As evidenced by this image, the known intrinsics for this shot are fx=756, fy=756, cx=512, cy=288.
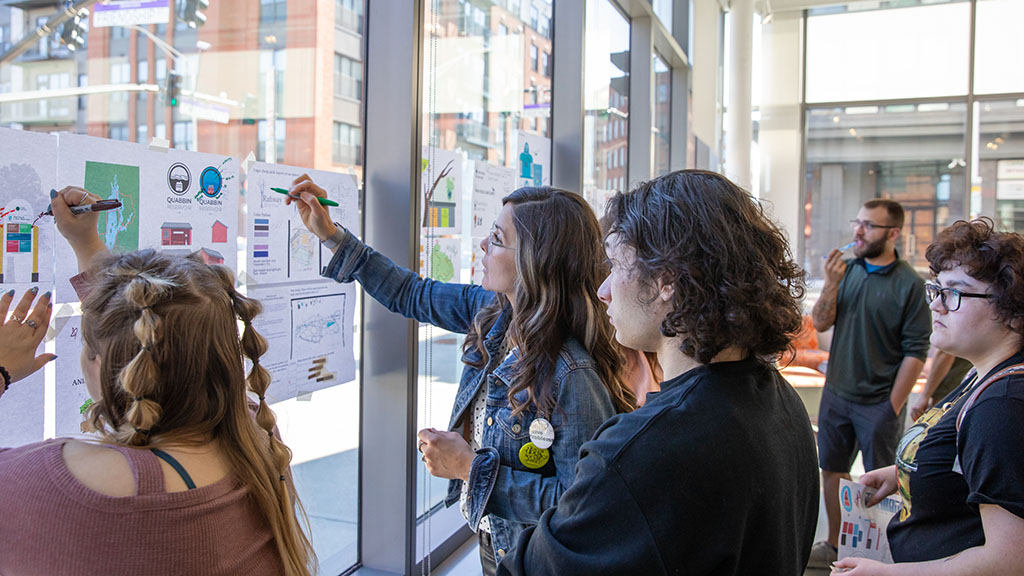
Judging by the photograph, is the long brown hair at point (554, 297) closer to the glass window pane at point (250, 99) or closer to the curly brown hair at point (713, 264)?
the curly brown hair at point (713, 264)

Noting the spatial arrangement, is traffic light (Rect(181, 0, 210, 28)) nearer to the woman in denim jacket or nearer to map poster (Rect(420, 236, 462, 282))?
the woman in denim jacket

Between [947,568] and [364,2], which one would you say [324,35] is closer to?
[364,2]

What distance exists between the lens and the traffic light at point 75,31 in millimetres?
1570

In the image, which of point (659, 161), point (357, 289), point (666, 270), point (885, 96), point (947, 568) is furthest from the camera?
point (885, 96)

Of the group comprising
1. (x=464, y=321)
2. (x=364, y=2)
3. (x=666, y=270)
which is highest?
(x=364, y=2)

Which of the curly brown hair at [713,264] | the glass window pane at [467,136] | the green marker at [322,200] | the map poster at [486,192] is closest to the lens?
the curly brown hair at [713,264]

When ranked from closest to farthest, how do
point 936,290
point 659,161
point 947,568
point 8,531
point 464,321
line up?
1. point 8,531
2. point 947,568
3. point 936,290
4. point 464,321
5. point 659,161

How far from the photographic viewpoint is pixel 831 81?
8977 mm

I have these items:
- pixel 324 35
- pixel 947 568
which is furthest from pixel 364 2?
pixel 947 568

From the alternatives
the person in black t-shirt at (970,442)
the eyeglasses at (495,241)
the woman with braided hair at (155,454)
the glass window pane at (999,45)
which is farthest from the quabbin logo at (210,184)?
the glass window pane at (999,45)

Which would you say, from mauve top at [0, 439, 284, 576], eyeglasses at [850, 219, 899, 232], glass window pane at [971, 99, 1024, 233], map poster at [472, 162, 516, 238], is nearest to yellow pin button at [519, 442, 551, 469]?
mauve top at [0, 439, 284, 576]

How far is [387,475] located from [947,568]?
166 cm

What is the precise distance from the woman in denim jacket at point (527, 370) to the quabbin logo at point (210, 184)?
0.81 ft

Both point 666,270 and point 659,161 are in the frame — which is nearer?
point 666,270
